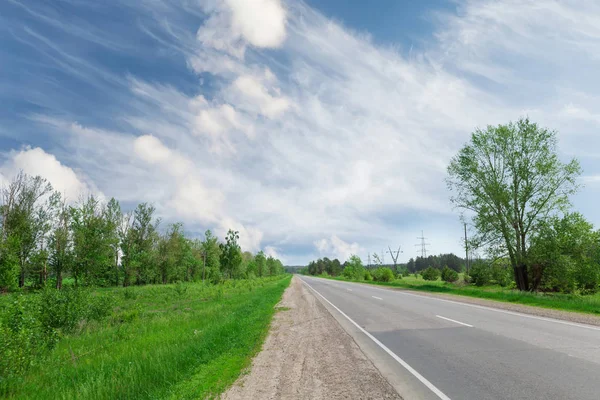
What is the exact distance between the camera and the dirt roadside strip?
5.57 metres

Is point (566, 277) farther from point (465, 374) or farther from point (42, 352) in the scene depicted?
point (42, 352)

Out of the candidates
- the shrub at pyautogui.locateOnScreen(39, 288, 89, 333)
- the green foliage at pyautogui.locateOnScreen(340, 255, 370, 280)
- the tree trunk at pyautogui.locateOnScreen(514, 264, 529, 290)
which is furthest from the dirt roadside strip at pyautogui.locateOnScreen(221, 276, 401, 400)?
the green foliage at pyautogui.locateOnScreen(340, 255, 370, 280)

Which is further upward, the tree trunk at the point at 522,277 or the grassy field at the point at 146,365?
the tree trunk at the point at 522,277

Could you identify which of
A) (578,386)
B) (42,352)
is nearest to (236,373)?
(578,386)

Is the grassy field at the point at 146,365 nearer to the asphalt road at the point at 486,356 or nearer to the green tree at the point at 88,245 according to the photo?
the asphalt road at the point at 486,356

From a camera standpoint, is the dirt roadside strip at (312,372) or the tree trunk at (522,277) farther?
the tree trunk at (522,277)

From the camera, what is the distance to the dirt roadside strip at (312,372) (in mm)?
5570

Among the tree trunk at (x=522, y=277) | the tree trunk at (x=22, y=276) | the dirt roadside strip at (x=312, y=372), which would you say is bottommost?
the tree trunk at (x=22, y=276)

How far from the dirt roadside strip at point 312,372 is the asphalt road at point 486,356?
418 millimetres

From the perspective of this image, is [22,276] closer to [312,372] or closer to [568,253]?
[312,372]

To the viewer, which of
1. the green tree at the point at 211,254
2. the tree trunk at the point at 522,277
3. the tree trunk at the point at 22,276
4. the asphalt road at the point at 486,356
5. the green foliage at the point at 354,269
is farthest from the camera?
the green foliage at the point at 354,269

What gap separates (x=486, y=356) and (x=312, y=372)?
3832 mm

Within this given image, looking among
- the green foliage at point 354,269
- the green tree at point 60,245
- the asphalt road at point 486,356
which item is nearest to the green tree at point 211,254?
the green tree at point 60,245

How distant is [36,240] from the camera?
42188 mm
